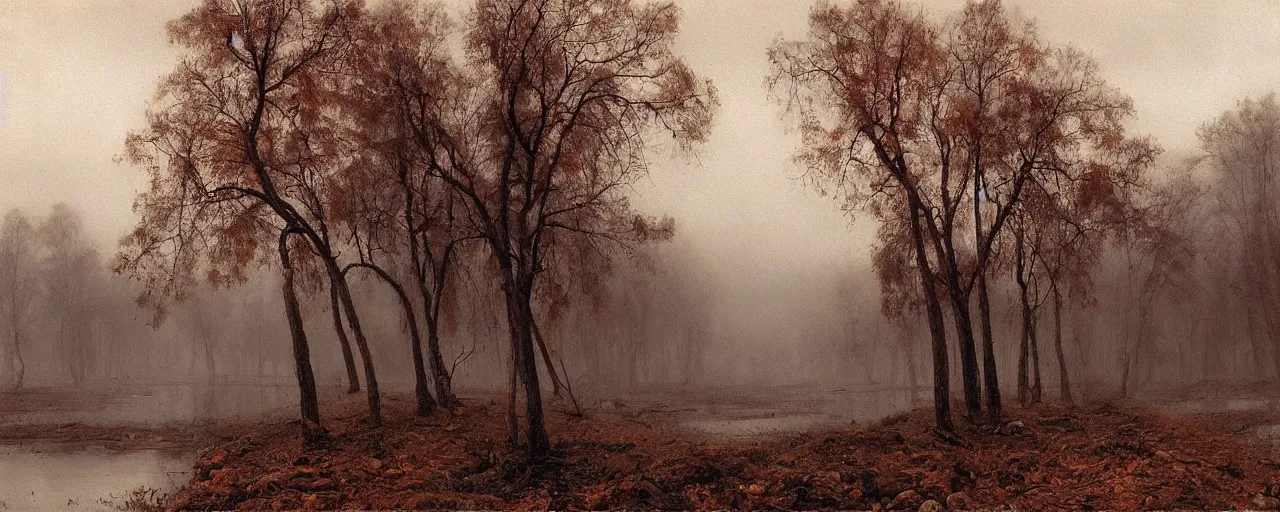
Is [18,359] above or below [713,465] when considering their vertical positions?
above

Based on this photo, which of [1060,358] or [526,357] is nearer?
[526,357]

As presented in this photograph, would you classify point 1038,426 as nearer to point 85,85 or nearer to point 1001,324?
point 1001,324

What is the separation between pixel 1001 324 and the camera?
1220 cm

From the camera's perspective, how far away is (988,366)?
376 inches

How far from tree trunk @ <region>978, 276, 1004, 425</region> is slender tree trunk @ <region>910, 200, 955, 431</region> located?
1.93ft

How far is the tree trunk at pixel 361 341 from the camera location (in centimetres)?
947

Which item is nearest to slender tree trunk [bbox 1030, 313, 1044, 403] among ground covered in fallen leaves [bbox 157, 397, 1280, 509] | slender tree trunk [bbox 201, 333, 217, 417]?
ground covered in fallen leaves [bbox 157, 397, 1280, 509]

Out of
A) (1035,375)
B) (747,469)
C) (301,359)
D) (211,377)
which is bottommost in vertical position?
(747,469)

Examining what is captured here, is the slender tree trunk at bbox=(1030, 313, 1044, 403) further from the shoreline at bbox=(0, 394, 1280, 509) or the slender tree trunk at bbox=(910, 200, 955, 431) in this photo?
the slender tree trunk at bbox=(910, 200, 955, 431)

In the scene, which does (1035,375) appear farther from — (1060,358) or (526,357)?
(526,357)

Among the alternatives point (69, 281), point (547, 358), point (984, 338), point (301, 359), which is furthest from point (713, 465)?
point (69, 281)

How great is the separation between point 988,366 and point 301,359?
853cm

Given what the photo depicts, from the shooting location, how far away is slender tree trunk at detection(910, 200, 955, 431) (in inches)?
354

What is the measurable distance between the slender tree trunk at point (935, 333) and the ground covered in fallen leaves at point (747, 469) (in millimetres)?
358
